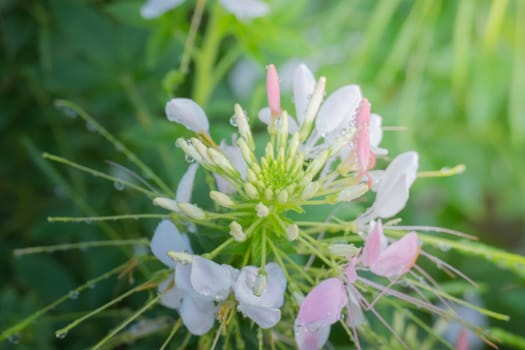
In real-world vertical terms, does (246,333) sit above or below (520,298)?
above

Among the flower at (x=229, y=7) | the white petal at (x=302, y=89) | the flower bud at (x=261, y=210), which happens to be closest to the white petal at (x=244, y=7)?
the flower at (x=229, y=7)

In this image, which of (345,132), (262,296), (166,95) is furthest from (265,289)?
(166,95)

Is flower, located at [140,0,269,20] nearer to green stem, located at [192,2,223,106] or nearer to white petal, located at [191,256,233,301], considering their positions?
green stem, located at [192,2,223,106]

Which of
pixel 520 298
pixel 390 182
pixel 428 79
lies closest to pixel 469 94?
pixel 428 79

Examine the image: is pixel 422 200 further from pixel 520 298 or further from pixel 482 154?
pixel 520 298

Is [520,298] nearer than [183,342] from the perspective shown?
No

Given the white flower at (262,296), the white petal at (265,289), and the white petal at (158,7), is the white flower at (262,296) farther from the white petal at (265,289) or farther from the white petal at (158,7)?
the white petal at (158,7)

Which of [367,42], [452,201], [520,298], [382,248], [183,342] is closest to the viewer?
[382,248]
